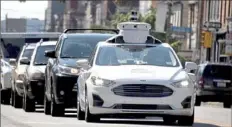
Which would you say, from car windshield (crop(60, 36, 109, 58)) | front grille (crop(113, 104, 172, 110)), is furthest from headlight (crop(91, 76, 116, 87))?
car windshield (crop(60, 36, 109, 58))

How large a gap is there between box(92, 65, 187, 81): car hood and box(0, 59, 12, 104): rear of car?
14818 millimetres

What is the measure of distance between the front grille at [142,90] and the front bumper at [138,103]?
63 millimetres

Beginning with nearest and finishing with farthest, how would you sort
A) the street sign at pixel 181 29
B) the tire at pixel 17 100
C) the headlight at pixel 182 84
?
the headlight at pixel 182 84, the tire at pixel 17 100, the street sign at pixel 181 29

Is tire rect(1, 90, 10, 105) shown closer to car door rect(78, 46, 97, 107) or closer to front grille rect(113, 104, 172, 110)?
car door rect(78, 46, 97, 107)

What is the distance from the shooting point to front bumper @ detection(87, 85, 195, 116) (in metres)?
16.0

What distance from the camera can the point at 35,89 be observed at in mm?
24172

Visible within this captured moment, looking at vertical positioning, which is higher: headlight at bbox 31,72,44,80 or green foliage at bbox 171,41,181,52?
headlight at bbox 31,72,44,80

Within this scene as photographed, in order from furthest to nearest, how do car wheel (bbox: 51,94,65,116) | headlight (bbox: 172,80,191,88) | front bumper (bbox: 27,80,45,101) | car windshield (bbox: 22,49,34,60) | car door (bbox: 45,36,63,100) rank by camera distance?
car windshield (bbox: 22,49,34,60)
front bumper (bbox: 27,80,45,101)
car wheel (bbox: 51,94,65,116)
car door (bbox: 45,36,63,100)
headlight (bbox: 172,80,191,88)

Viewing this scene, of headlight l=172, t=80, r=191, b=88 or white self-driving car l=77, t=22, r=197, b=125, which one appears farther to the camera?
headlight l=172, t=80, r=191, b=88

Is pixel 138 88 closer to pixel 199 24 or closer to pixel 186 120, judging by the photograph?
pixel 186 120

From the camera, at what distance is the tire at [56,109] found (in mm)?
21422

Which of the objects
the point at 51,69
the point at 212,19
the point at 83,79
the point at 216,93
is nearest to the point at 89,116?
the point at 83,79

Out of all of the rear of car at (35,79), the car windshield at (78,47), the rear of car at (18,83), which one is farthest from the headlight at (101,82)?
the rear of car at (18,83)

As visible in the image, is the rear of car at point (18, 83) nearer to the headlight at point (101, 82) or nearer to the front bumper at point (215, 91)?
the front bumper at point (215, 91)
